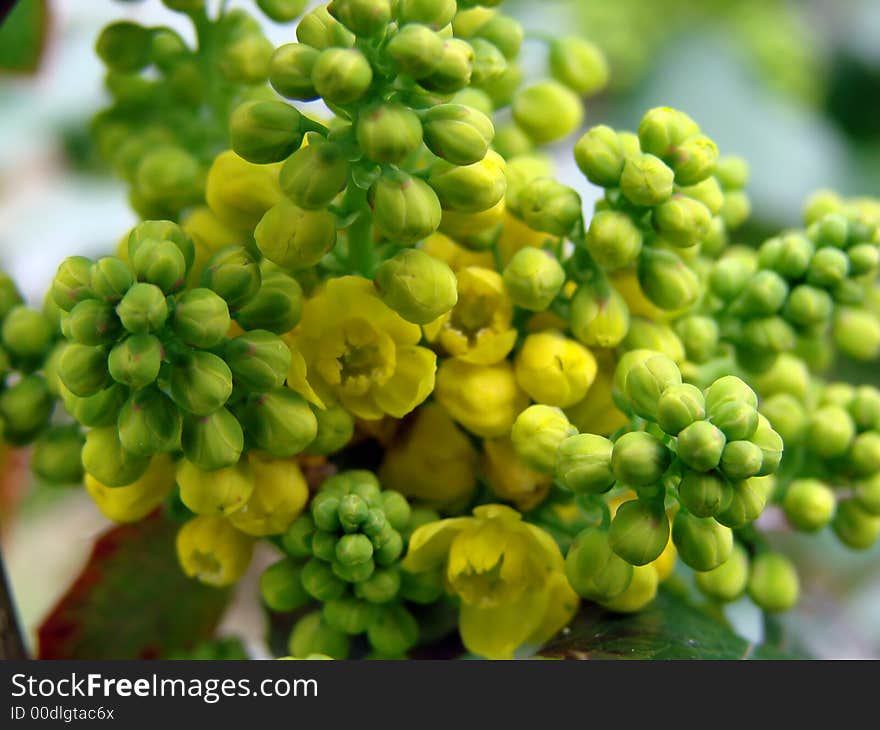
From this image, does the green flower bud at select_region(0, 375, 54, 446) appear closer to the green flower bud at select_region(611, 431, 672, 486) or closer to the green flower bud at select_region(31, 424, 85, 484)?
the green flower bud at select_region(31, 424, 85, 484)

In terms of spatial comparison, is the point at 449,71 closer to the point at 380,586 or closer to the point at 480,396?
the point at 480,396

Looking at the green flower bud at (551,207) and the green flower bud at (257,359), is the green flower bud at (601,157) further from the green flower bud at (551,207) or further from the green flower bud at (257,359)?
the green flower bud at (257,359)

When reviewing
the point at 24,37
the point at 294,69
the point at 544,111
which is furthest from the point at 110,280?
the point at 24,37

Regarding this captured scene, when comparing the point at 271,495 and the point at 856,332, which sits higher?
the point at 856,332

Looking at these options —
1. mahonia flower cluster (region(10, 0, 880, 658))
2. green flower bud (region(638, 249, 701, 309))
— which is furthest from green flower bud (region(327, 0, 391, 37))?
green flower bud (region(638, 249, 701, 309))

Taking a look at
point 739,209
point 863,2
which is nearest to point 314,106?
point 739,209

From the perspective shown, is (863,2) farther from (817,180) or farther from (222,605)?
(222,605)

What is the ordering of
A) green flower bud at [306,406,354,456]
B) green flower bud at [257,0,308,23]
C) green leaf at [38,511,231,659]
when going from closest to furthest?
1. green flower bud at [306,406,354,456]
2. green flower bud at [257,0,308,23]
3. green leaf at [38,511,231,659]
